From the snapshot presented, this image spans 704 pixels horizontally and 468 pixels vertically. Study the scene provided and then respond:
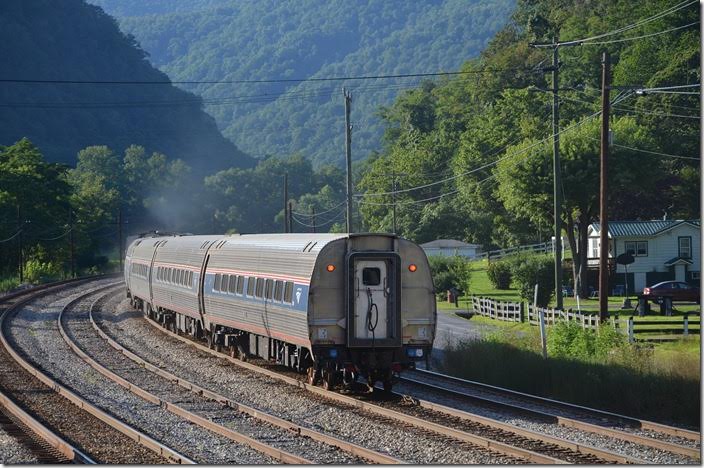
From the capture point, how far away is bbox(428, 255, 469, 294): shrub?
191 feet

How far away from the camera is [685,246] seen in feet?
208

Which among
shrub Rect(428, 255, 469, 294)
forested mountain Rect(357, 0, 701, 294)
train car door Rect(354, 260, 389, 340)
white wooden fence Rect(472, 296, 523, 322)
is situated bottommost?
white wooden fence Rect(472, 296, 523, 322)

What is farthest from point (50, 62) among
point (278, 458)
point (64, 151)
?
point (278, 458)

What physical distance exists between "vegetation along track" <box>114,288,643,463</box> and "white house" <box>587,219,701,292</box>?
4457cm

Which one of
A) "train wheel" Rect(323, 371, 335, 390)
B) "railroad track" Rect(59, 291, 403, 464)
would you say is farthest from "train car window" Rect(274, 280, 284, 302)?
"railroad track" Rect(59, 291, 403, 464)

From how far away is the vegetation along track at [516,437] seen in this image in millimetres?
14672

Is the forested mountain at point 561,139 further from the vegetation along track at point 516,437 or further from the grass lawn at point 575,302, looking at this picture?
the vegetation along track at point 516,437

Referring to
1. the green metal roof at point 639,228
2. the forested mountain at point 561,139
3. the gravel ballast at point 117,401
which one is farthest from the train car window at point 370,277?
the green metal roof at point 639,228

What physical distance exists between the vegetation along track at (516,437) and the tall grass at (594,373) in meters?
2.93

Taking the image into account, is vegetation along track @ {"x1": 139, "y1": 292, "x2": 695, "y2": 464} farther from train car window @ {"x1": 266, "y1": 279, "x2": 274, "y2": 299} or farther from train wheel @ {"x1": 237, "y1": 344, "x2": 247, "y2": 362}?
train wheel @ {"x1": 237, "y1": 344, "x2": 247, "y2": 362}

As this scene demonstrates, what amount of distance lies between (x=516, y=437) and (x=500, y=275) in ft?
167

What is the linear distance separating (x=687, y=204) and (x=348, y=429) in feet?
217

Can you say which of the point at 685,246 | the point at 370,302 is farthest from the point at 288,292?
the point at 685,246

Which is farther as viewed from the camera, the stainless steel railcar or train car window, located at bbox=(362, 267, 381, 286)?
train car window, located at bbox=(362, 267, 381, 286)
